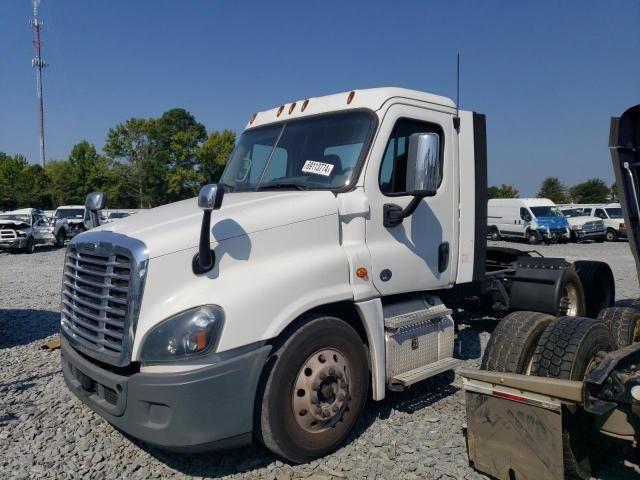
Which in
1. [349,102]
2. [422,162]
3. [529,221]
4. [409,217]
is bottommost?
[529,221]

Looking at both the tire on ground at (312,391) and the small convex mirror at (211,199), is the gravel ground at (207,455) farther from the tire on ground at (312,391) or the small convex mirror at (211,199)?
the small convex mirror at (211,199)

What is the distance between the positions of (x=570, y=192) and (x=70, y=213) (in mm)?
60586

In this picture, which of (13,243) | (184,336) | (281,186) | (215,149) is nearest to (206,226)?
(184,336)

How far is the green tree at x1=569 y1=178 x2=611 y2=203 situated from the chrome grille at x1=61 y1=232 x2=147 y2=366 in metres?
67.5

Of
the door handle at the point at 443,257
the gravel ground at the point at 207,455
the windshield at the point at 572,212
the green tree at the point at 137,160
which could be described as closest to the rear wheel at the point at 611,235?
the windshield at the point at 572,212

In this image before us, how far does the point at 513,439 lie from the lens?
316 centimetres

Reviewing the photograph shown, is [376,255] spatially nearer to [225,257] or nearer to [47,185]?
[225,257]

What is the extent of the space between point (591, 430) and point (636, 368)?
0.49m

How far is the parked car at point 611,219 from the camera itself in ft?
88.9

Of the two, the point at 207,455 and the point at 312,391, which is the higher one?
the point at 312,391

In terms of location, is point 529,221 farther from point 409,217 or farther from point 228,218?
point 228,218

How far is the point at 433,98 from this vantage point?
15.3 ft

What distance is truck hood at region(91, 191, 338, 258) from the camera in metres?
3.23

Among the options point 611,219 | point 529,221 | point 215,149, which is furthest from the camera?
point 215,149
